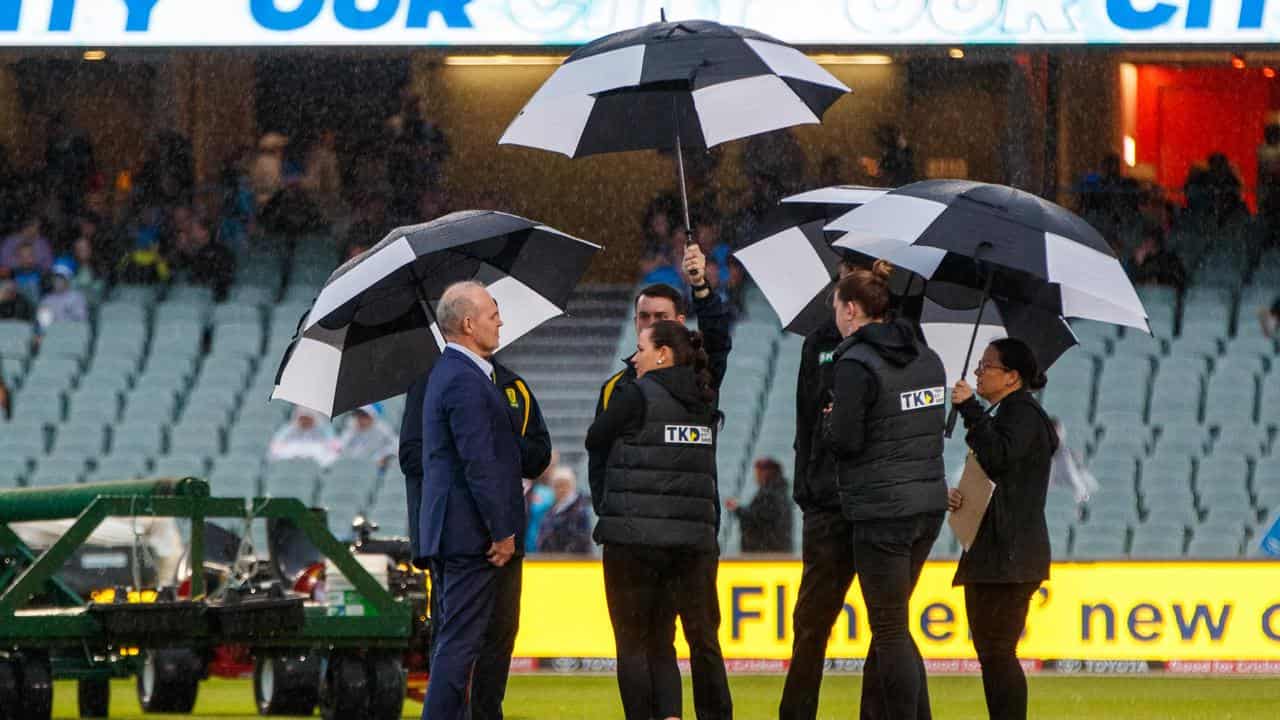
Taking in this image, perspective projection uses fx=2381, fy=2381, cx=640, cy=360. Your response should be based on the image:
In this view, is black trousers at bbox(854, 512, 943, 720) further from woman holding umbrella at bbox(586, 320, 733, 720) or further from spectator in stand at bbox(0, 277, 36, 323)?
spectator in stand at bbox(0, 277, 36, 323)

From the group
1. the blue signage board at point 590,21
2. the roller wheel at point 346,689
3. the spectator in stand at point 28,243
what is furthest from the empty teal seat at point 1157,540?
the spectator in stand at point 28,243

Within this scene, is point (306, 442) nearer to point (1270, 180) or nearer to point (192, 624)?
point (1270, 180)

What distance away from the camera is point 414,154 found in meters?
23.1

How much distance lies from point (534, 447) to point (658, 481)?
1.65 feet

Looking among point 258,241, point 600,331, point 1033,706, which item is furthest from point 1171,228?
point 1033,706

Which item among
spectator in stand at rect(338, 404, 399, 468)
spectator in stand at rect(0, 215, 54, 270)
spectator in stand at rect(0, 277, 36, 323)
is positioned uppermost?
spectator in stand at rect(0, 215, 54, 270)

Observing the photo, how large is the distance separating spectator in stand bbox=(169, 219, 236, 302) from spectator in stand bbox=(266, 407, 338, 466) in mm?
2902

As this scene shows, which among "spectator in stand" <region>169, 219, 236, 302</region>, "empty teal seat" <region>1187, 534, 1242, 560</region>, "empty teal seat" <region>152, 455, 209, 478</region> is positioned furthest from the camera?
"spectator in stand" <region>169, 219, 236, 302</region>

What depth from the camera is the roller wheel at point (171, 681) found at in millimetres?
12477

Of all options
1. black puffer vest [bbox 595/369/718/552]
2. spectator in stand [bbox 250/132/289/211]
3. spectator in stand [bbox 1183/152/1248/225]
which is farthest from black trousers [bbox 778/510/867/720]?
spectator in stand [bbox 250/132/289/211]

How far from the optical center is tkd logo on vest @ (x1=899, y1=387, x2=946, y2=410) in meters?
8.21

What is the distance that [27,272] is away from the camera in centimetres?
2256

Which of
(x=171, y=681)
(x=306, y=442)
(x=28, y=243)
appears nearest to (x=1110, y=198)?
(x=306, y=442)

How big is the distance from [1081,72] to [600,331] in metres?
5.43
